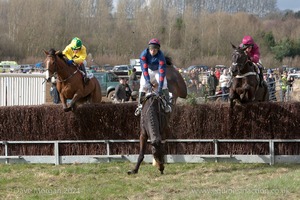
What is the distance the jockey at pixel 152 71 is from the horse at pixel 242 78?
201cm

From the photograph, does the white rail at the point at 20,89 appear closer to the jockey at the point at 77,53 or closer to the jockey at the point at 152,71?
the jockey at the point at 77,53

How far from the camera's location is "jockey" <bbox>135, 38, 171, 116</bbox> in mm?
10602

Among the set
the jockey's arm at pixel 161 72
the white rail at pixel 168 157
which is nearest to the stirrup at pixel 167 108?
the jockey's arm at pixel 161 72

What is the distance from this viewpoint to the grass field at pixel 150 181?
845 cm

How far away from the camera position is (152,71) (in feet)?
36.5

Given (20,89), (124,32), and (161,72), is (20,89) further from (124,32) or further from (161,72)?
(124,32)

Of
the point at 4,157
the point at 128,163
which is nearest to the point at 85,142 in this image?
the point at 128,163

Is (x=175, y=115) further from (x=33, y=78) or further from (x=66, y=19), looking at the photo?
(x=66, y=19)

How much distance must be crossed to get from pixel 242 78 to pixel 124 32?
62764 millimetres

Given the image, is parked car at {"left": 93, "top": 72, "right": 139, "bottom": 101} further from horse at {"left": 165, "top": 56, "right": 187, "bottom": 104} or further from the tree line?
the tree line

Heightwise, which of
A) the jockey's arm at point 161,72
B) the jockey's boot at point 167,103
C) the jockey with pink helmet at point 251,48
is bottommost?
the jockey's boot at point 167,103

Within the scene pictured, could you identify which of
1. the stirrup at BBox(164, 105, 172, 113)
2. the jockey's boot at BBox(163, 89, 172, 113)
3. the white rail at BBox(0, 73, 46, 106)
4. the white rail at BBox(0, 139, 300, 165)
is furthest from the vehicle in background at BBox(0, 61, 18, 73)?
the stirrup at BBox(164, 105, 172, 113)

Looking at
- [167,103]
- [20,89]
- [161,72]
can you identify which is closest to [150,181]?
[167,103]

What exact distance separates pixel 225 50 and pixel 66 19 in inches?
864
